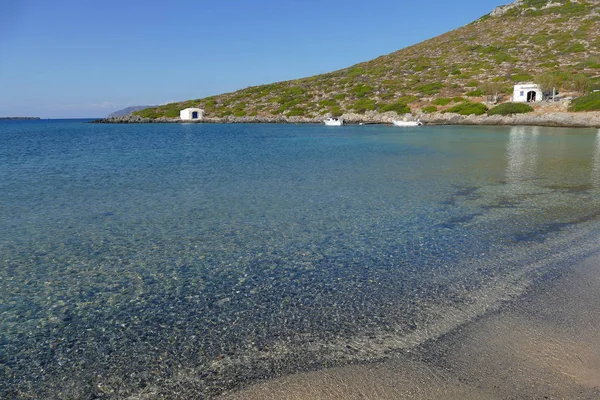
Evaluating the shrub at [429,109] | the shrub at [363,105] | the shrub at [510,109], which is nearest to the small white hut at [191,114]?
the shrub at [363,105]

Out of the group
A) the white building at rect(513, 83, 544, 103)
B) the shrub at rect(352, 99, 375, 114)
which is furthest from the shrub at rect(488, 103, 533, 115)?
the shrub at rect(352, 99, 375, 114)

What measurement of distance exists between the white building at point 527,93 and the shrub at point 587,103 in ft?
29.4

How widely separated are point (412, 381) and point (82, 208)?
15432mm

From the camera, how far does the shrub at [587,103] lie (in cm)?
6606

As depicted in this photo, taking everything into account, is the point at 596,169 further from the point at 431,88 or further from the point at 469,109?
the point at 431,88

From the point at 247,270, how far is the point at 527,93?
86.6m

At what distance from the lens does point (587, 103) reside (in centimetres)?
6788

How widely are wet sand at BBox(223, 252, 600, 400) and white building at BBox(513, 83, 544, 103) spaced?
278 feet

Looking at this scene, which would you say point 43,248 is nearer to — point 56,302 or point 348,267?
point 56,302

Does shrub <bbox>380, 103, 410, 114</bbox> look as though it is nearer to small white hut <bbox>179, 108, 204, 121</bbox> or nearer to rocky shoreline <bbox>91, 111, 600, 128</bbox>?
rocky shoreline <bbox>91, 111, 600, 128</bbox>

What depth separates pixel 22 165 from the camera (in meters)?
32.6

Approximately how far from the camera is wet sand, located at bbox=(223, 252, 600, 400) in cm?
559

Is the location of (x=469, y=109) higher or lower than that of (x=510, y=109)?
higher

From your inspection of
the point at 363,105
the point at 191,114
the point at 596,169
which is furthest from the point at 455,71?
the point at 596,169
